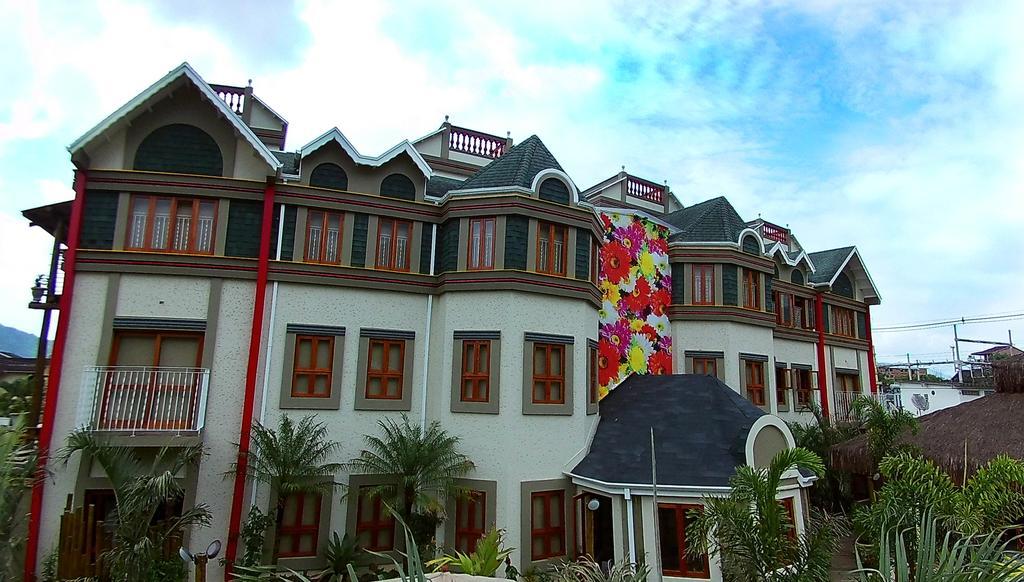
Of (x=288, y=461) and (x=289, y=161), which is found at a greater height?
(x=289, y=161)

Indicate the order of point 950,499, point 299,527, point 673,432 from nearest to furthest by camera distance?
point 950,499 < point 299,527 < point 673,432

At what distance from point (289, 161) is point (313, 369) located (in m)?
5.43

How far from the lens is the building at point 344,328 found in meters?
11.4

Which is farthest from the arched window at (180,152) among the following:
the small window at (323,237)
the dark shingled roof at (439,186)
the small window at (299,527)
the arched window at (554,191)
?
the small window at (299,527)

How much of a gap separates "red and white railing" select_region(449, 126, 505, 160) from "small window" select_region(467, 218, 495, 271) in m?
5.05

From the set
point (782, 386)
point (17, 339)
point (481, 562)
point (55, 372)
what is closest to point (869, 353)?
point (782, 386)

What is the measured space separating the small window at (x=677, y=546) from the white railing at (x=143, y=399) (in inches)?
380

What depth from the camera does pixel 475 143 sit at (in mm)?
18062

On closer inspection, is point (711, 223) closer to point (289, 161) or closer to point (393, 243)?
point (393, 243)

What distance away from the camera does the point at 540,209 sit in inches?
527

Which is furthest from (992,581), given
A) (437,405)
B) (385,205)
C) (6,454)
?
(385,205)

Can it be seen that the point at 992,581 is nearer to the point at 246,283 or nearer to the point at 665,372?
the point at 246,283

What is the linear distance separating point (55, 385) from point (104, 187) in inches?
166

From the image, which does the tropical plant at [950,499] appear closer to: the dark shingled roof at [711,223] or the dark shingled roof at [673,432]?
the dark shingled roof at [673,432]
